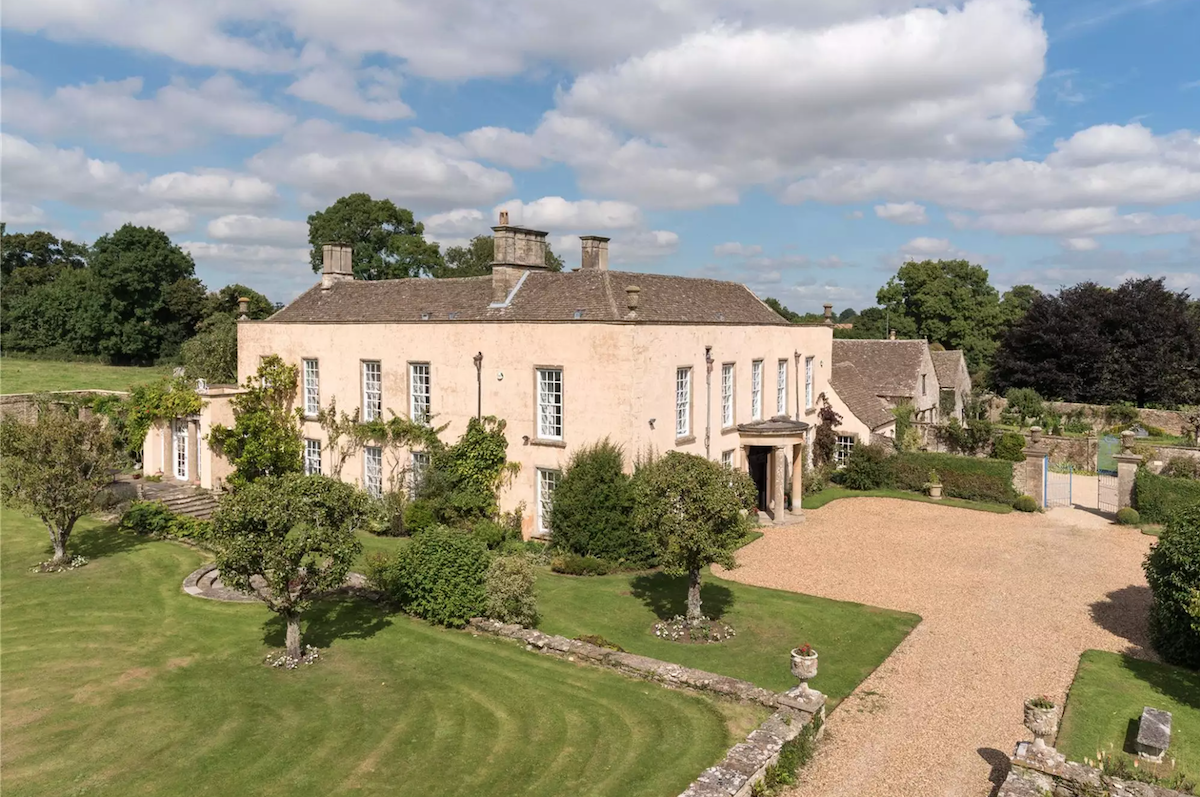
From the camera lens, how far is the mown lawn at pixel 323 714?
33.5ft

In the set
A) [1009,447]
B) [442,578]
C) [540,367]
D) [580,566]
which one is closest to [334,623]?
[442,578]

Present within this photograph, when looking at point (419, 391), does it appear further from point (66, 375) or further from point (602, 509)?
point (66, 375)

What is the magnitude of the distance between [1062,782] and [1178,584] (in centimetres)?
680

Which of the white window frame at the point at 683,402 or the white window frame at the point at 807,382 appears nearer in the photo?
the white window frame at the point at 683,402

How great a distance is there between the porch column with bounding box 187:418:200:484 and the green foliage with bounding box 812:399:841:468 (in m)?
25.1

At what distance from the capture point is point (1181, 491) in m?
24.9

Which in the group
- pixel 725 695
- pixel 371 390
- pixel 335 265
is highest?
pixel 335 265

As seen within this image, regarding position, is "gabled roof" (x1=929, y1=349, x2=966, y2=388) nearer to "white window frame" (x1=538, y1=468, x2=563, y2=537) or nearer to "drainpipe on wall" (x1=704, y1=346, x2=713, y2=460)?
"drainpipe on wall" (x1=704, y1=346, x2=713, y2=460)

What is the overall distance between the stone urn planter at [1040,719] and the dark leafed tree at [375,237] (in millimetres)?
49376

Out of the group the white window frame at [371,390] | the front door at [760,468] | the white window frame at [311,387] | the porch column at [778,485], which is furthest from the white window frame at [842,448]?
the white window frame at [311,387]

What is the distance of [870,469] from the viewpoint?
31.0 m

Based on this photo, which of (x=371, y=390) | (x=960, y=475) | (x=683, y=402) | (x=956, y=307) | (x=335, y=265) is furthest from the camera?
(x=956, y=307)

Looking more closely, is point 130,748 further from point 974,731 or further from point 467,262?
point 467,262

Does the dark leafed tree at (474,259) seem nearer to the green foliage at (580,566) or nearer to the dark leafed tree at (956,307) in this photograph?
the dark leafed tree at (956,307)
